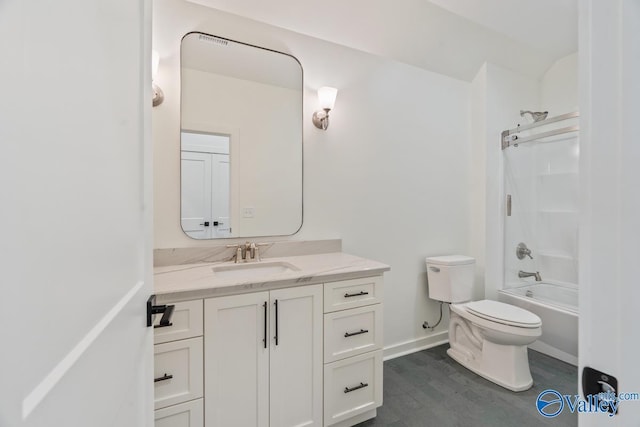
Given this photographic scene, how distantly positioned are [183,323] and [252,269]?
1.82 feet

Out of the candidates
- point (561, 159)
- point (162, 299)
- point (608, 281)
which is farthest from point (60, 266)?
point (561, 159)

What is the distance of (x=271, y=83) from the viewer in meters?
1.87

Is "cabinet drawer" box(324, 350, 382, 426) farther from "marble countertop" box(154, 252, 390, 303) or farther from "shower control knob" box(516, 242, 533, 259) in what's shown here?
"shower control knob" box(516, 242, 533, 259)

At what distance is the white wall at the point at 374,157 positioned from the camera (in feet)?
5.28

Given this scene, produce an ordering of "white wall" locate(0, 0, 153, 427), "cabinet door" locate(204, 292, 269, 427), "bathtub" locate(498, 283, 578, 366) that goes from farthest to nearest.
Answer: "bathtub" locate(498, 283, 578, 366), "cabinet door" locate(204, 292, 269, 427), "white wall" locate(0, 0, 153, 427)

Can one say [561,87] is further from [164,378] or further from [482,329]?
[164,378]

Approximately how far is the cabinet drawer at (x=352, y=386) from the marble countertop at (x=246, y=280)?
48cm

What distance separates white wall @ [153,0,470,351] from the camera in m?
1.61

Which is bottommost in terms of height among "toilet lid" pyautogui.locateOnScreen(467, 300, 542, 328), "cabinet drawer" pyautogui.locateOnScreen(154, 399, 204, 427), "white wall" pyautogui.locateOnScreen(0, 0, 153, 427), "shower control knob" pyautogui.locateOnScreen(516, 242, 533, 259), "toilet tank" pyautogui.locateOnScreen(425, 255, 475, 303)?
"cabinet drawer" pyautogui.locateOnScreen(154, 399, 204, 427)

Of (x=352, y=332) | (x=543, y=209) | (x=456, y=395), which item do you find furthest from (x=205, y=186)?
(x=543, y=209)

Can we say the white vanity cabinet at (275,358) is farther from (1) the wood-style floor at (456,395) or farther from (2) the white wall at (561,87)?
(2) the white wall at (561,87)

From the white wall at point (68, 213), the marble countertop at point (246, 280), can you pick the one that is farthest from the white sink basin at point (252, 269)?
the white wall at point (68, 213)

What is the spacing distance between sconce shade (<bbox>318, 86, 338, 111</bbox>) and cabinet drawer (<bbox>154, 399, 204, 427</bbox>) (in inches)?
71.1

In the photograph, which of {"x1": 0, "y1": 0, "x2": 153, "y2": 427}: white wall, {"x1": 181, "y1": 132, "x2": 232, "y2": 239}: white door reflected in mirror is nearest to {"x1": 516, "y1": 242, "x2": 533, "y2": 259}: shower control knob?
{"x1": 181, "y1": 132, "x2": 232, "y2": 239}: white door reflected in mirror
